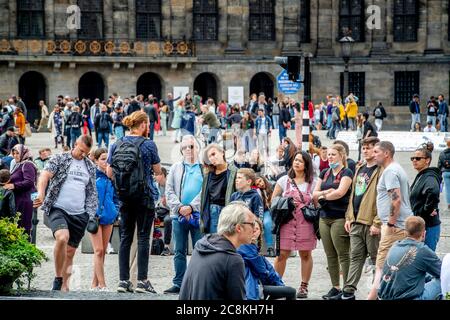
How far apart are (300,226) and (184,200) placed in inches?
54.2

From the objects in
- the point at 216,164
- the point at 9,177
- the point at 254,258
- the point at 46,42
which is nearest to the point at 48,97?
the point at 46,42

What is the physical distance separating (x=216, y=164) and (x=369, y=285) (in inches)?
104

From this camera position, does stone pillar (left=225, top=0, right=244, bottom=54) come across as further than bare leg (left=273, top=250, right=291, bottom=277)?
Yes

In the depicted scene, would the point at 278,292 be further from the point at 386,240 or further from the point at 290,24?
the point at 290,24

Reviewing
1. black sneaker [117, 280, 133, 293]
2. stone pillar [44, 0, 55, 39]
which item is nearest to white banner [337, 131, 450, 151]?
stone pillar [44, 0, 55, 39]

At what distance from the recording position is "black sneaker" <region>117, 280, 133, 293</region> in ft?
40.9

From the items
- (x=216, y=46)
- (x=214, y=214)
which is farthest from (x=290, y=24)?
(x=214, y=214)

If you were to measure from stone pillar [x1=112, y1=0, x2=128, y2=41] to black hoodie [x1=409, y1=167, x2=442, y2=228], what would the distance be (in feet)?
123

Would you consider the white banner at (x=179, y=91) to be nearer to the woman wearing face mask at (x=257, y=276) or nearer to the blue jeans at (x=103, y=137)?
the blue jeans at (x=103, y=137)

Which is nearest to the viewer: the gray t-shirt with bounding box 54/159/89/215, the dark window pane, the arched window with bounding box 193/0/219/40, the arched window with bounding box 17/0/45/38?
the gray t-shirt with bounding box 54/159/89/215

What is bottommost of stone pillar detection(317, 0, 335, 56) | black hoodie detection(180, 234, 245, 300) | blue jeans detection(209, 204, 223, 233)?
blue jeans detection(209, 204, 223, 233)

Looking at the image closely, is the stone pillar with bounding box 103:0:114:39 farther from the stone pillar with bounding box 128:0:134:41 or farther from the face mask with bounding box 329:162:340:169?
the face mask with bounding box 329:162:340:169

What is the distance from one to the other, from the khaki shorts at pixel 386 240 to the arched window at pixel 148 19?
38.8 meters

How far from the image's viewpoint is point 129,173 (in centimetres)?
1241
